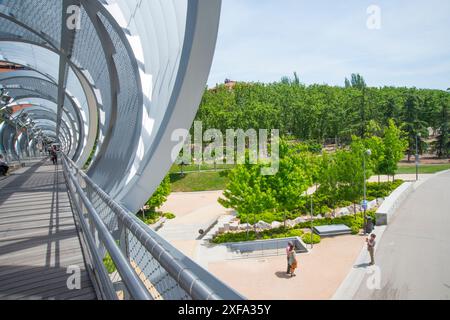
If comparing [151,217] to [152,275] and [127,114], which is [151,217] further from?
[152,275]

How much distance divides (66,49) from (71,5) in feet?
11.4

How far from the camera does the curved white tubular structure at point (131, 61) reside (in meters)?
3.47

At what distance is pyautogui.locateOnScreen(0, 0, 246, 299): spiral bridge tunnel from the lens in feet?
5.56

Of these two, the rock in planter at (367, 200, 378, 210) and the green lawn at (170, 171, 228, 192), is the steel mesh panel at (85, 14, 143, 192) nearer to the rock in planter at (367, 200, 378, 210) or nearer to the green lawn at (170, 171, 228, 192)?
the rock in planter at (367, 200, 378, 210)

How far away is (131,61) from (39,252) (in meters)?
3.87

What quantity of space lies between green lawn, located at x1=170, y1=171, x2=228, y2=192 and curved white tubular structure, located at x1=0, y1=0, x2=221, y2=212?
Result: 18414mm

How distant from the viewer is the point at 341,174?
73.7ft

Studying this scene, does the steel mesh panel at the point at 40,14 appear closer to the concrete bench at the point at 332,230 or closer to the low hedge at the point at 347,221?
the concrete bench at the point at 332,230

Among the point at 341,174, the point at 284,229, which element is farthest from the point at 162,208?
the point at 341,174

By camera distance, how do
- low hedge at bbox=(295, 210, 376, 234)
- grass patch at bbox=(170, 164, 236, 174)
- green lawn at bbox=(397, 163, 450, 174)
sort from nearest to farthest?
1. low hedge at bbox=(295, 210, 376, 234)
2. green lawn at bbox=(397, 163, 450, 174)
3. grass patch at bbox=(170, 164, 236, 174)

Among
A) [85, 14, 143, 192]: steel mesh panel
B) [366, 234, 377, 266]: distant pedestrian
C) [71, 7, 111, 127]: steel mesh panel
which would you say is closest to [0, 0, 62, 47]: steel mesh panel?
[71, 7, 111, 127]: steel mesh panel

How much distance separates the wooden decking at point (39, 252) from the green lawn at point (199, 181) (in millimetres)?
26151

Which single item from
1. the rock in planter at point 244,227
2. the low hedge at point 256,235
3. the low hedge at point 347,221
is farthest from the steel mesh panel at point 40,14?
the low hedge at point 347,221

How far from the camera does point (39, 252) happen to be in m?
4.44
